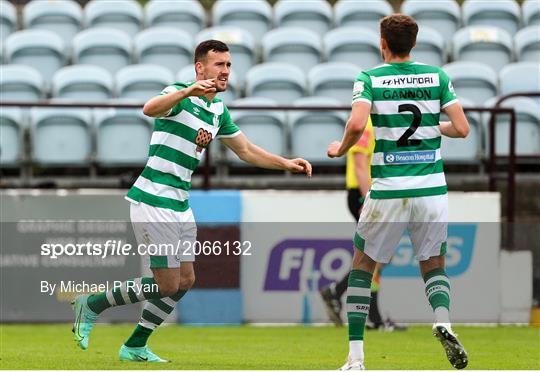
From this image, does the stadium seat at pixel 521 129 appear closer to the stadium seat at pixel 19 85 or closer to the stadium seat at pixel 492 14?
the stadium seat at pixel 492 14

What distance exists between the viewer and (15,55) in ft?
51.5

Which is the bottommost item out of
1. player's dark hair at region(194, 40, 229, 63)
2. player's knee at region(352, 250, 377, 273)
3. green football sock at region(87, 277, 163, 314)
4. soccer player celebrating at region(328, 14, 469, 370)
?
green football sock at region(87, 277, 163, 314)

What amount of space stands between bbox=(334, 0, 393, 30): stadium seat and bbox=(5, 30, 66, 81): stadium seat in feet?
12.2

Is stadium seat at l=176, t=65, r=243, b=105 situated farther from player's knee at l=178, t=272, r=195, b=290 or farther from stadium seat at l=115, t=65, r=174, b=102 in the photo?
player's knee at l=178, t=272, r=195, b=290

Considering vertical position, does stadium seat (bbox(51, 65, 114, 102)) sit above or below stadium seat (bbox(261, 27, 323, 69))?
below

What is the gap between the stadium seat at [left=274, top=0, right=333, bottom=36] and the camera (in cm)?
1700

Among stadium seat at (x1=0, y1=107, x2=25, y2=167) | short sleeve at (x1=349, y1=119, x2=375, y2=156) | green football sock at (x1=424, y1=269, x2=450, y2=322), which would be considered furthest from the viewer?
stadium seat at (x1=0, y1=107, x2=25, y2=167)

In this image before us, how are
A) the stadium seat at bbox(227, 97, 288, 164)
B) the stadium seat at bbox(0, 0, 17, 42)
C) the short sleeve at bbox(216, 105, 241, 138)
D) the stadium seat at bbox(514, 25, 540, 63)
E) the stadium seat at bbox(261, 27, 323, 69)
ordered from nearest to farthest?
the short sleeve at bbox(216, 105, 241, 138) → the stadium seat at bbox(227, 97, 288, 164) → the stadium seat at bbox(261, 27, 323, 69) → the stadium seat at bbox(514, 25, 540, 63) → the stadium seat at bbox(0, 0, 17, 42)

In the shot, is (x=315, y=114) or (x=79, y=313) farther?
(x=315, y=114)

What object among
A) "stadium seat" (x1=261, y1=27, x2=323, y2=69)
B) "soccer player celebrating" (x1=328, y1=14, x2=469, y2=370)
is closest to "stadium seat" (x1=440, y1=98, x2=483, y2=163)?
"stadium seat" (x1=261, y1=27, x2=323, y2=69)

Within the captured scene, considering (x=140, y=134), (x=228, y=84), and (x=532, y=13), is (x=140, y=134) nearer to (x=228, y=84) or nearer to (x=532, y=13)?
(x=228, y=84)

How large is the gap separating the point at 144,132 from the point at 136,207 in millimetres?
5556

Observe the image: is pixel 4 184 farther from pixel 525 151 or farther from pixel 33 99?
pixel 525 151

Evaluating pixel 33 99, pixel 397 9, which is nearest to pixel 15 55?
pixel 33 99
